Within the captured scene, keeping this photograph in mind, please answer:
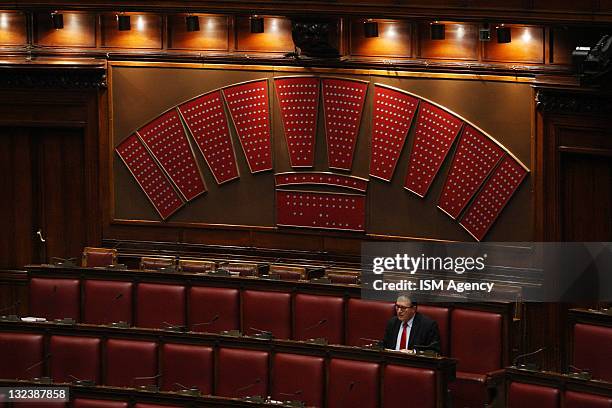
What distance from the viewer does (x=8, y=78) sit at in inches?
493

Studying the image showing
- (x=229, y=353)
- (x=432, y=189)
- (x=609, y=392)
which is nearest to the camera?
(x=609, y=392)

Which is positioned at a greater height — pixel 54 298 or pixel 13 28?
pixel 13 28

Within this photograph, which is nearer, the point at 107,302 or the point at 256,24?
the point at 107,302

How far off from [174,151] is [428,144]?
2.37 meters

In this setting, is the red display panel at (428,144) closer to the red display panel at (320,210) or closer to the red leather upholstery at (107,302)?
the red display panel at (320,210)

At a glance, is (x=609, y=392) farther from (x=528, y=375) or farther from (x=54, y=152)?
(x=54, y=152)

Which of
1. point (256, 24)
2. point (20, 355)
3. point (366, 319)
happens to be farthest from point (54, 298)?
point (256, 24)

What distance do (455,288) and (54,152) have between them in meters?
4.17

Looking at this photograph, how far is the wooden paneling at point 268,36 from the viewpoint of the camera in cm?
1187

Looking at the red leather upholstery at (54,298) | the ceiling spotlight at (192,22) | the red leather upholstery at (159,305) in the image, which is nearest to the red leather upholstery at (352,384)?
the red leather upholstery at (159,305)

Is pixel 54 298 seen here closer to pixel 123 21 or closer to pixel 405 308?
pixel 123 21

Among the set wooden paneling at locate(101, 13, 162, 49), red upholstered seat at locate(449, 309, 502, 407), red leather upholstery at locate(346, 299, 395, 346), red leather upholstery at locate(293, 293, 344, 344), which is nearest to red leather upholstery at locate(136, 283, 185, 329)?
red leather upholstery at locate(293, 293, 344, 344)

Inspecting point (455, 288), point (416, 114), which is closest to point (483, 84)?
point (416, 114)

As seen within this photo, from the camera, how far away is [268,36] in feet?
39.1
